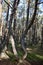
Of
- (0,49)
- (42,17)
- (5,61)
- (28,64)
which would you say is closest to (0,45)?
(0,49)

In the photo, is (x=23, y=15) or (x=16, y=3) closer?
(x=16, y=3)

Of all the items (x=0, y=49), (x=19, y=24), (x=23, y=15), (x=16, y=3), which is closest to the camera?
(x=16, y=3)

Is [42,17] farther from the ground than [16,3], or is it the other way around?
[16,3]

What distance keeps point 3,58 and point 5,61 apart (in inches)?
46.4

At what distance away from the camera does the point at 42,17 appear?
183 feet

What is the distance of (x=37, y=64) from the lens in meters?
15.0

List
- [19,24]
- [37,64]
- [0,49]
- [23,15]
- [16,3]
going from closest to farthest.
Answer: [16,3], [37,64], [0,49], [23,15], [19,24]

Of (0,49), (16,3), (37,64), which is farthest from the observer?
(0,49)

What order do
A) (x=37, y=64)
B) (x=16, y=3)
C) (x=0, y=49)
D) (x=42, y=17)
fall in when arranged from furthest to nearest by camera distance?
(x=42, y=17) → (x=0, y=49) → (x=37, y=64) → (x=16, y=3)

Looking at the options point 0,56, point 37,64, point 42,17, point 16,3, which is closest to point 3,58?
point 0,56

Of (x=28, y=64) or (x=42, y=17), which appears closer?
(x=28, y=64)

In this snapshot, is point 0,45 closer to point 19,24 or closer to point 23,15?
point 23,15

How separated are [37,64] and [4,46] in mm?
3257

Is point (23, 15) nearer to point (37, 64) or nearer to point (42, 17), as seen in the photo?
point (42, 17)
